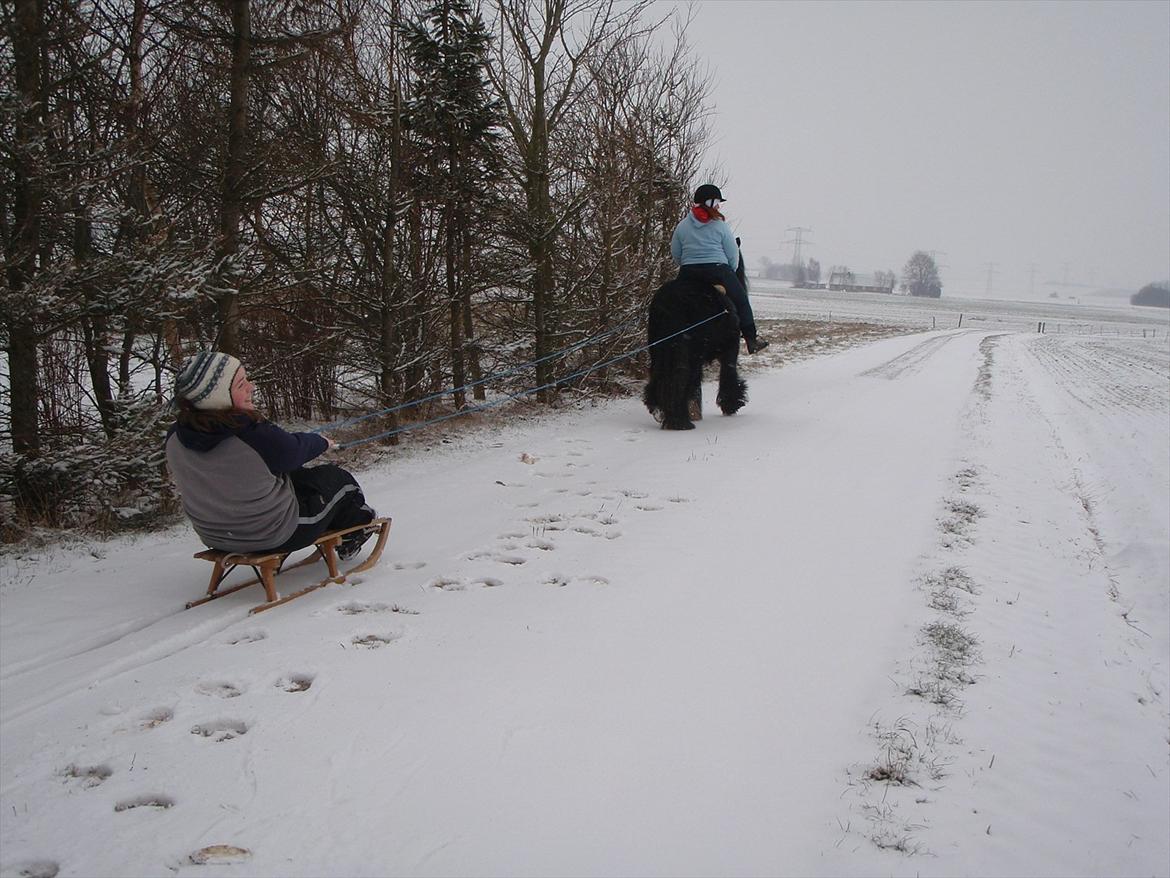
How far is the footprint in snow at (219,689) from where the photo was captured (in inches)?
129

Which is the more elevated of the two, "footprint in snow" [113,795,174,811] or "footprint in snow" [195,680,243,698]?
"footprint in snow" [195,680,243,698]

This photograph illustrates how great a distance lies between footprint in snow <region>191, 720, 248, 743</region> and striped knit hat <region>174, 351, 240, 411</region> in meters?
1.59

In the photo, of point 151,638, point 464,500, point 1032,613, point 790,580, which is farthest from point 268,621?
point 1032,613

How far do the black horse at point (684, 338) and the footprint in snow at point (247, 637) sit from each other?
5.92 meters

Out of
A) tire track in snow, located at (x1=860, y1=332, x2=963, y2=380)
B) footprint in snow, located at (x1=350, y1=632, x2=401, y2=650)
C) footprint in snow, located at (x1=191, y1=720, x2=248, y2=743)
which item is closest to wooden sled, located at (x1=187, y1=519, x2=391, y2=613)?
footprint in snow, located at (x1=350, y1=632, x2=401, y2=650)

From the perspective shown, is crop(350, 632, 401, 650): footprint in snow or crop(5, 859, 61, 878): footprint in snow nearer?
crop(5, 859, 61, 878): footprint in snow

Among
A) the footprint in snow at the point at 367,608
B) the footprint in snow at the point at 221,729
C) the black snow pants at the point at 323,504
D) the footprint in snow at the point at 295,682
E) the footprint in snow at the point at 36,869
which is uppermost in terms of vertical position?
the black snow pants at the point at 323,504

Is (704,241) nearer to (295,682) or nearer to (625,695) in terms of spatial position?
(625,695)

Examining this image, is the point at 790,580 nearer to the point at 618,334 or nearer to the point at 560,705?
the point at 560,705

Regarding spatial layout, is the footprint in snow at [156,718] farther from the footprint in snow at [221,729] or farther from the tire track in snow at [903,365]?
the tire track in snow at [903,365]

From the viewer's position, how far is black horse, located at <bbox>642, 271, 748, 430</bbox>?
887 cm

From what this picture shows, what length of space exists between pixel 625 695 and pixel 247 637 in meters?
2.01

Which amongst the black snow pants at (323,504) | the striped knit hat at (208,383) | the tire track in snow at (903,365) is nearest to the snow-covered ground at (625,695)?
the black snow pants at (323,504)

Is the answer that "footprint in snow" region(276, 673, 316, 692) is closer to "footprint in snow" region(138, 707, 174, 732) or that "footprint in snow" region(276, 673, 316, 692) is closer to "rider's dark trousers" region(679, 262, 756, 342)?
"footprint in snow" region(138, 707, 174, 732)
